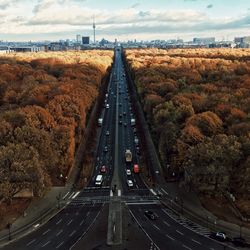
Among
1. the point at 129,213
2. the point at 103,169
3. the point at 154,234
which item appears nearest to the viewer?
the point at 154,234

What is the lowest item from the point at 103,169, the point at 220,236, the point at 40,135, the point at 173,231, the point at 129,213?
the point at 103,169

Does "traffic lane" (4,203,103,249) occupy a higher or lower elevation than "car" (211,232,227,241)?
lower

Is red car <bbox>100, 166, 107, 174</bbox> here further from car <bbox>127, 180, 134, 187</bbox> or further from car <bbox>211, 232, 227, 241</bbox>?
car <bbox>211, 232, 227, 241</bbox>

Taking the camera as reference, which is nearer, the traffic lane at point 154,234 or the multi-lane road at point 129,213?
the traffic lane at point 154,234

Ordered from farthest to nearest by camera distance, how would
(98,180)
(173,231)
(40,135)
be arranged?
1. (98,180)
2. (40,135)
3. (173,231)

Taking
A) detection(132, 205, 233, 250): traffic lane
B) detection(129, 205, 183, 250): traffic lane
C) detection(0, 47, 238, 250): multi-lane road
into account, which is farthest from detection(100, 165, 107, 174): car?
detection(129, 205, 183, 250): traffic lane

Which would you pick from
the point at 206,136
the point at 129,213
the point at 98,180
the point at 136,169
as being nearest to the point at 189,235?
the point at 129,213

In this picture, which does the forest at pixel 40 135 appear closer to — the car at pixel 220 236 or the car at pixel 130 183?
the car at pixel 130 183

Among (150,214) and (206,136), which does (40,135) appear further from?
(206,136)

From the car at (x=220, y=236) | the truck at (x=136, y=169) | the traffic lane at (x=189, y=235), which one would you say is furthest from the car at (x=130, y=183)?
the car at (x=220, y=236)
